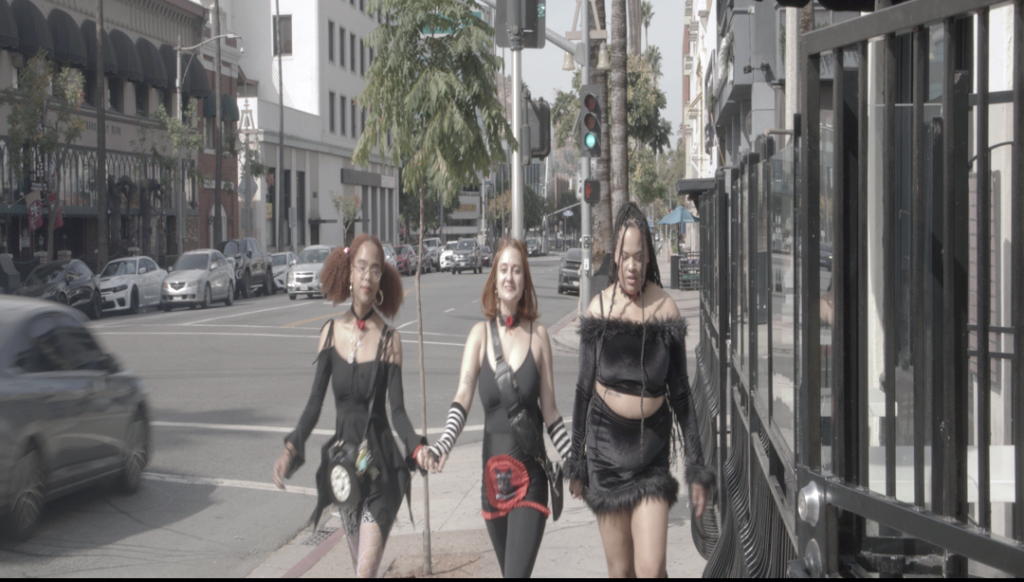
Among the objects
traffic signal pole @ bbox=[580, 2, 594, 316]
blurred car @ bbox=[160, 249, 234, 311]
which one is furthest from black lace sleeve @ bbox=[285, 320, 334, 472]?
blurred car @ bbox=[160, 249, 234, 311]

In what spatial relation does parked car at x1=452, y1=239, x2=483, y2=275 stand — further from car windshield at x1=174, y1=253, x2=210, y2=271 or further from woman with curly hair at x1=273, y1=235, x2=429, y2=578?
woman with curly hair at x1=273, y1=235, x2=429, y2=578

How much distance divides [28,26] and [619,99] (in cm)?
2277

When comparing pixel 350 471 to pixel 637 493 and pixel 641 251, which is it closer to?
pixel 637 493

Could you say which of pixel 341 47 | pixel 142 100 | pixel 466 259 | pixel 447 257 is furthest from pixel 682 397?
pixel 341 47

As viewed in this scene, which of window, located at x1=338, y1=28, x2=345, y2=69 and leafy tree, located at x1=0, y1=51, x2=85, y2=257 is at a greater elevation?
window, located at x1=338, y1=28, x2=345, y2=69

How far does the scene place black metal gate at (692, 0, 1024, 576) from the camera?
190cm

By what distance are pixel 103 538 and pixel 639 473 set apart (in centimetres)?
425

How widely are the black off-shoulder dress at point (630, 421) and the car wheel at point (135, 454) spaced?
4717 mm

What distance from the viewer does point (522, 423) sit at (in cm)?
424

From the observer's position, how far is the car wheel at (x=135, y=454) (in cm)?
773

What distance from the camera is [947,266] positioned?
1.98 m

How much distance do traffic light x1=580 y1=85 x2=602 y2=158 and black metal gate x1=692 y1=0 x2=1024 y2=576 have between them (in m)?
11.0

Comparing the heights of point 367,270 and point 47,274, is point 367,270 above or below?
above

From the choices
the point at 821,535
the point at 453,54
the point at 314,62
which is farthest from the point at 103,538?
the point at 314,62
